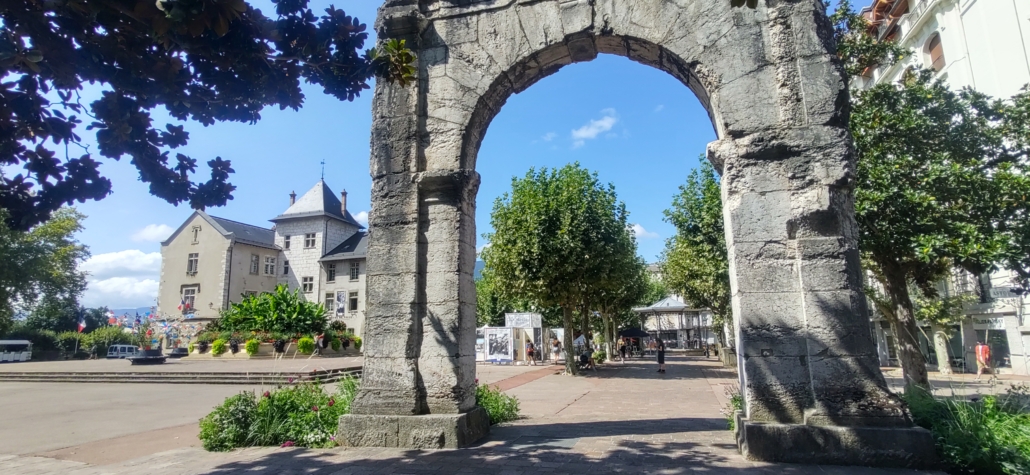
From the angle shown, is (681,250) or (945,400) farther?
(681,250)

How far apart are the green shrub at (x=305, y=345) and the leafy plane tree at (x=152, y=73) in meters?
22.7

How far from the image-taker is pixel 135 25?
384cm

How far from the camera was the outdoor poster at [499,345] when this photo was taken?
→ 83.6ft

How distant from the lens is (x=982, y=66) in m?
17.7

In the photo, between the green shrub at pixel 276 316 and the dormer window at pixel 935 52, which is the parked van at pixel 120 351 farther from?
the dormer window at pixel 935 52

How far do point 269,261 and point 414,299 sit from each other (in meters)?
43.8

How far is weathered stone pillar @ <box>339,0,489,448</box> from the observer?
19.7ft

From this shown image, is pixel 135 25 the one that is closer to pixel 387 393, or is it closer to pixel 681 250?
pixel 387 393

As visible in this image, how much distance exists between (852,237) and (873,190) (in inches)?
147

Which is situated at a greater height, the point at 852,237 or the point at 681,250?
the point at 681,250

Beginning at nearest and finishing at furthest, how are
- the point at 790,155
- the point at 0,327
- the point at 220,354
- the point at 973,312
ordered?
the point at 790,155, the point at 973,312, the point at 220,354, the point at 0,327

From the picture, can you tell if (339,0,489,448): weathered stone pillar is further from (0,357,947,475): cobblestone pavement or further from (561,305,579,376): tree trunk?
(561,305,579,376): tree trunk

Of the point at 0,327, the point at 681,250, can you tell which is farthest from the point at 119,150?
the point at 0,327

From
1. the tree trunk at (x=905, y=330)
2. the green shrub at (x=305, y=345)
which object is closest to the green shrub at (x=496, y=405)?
the tree trunk at (x=905, y=330)
